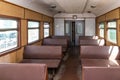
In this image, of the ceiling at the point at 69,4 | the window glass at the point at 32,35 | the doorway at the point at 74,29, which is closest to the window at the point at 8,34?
Answer: the ceiling at the point at 69,4

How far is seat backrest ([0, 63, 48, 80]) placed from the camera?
2705 millimetres

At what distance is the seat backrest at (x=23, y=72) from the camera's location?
8.87 feet

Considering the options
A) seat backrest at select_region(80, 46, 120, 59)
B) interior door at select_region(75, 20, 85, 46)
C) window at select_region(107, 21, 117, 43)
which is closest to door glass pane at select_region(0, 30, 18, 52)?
seat backrest at select_region(80, 46, 120, 59)

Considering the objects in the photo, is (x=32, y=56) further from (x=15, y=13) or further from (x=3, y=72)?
(x=3, y=72)

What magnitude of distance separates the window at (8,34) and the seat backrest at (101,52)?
1.86 meters

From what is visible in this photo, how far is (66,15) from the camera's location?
11750mm

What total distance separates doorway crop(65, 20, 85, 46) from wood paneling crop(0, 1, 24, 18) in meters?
7.24

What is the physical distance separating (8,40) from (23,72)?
1801mm

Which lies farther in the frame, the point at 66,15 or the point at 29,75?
the point at 66,15

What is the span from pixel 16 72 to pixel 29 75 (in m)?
0.21

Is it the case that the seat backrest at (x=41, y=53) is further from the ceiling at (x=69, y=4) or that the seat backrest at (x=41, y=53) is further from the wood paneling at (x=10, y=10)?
the ceiling at (x=69, y=4)

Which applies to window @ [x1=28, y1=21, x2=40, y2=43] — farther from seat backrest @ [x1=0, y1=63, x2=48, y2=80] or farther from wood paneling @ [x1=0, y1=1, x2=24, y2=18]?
seat backrest @ [x1=0, y1=63, x2=48, y2=80]

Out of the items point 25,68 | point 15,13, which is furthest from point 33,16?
point 25,68

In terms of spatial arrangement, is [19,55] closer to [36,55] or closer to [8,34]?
[36,55]
